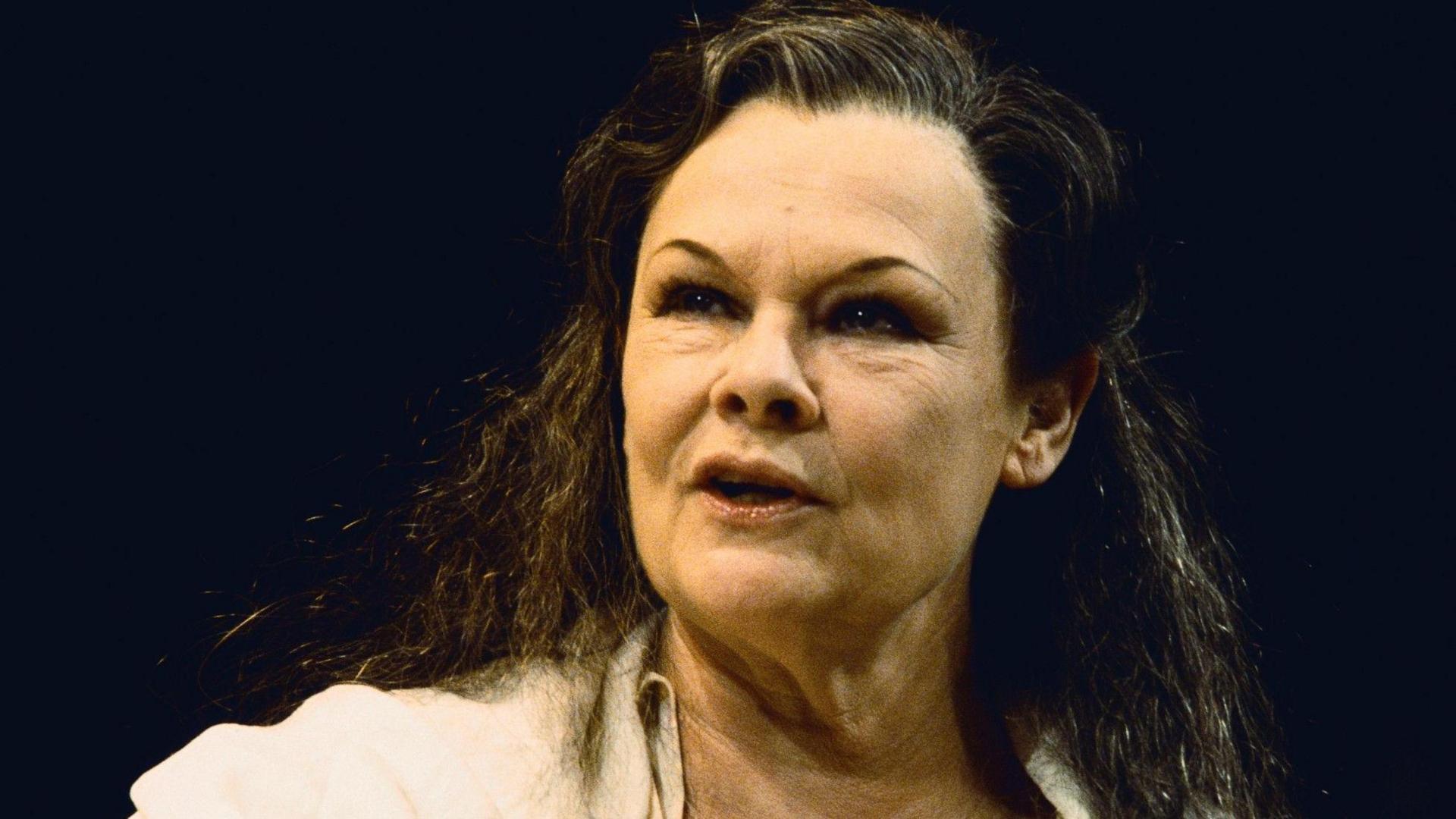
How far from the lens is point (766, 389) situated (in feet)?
8.02

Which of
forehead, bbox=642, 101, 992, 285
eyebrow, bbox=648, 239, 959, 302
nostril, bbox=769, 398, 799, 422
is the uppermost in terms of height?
forehead, bbox=642, 101, 992, 285

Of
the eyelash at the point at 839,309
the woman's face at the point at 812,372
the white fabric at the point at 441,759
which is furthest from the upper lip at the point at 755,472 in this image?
the white fabric at the point at 441,759

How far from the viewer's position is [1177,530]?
3.08m

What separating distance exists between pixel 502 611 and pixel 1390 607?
1304mm

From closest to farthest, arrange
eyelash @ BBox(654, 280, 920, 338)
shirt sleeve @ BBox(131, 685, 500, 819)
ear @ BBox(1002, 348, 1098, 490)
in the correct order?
shirt sleeve @ BBox(131, 685, 500, 819), eyelash @ BBox(654, 280, 920, 338), ear @ BBox(1002, 348, 1098, 490)

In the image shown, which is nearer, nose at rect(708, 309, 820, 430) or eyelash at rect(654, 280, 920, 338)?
nose at rect(708, 309, 820, 430)

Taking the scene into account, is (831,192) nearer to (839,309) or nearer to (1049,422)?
(839,309)

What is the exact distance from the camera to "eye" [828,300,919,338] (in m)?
2.57

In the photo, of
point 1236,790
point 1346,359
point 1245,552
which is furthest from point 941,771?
point 1346,359

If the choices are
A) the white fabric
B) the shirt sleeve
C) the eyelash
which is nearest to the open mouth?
the eyelash

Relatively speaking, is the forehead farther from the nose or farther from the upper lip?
the upper lip

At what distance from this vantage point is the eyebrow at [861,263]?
2543 millimetres

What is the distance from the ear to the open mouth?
1.39ft

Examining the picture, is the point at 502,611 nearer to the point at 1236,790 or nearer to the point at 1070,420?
the point at 1070,420
